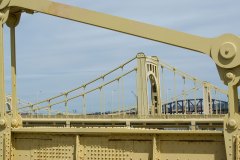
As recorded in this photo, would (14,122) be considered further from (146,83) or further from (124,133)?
(146,83)

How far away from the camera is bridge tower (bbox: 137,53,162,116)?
5431cm

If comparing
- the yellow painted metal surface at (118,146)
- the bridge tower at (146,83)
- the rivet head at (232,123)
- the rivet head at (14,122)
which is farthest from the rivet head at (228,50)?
the bridge tower at (146,83)

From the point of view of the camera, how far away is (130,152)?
10477 millimetres

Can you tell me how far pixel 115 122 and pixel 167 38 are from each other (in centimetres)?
4376

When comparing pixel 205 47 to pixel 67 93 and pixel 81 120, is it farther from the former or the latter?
pixel 67 93

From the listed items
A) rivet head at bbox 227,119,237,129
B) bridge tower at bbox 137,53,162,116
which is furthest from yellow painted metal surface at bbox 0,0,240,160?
bridge tower at bbox 137,53,162,116

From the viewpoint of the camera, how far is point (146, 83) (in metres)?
56.7

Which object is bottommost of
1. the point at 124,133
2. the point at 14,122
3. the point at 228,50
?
the point at 124,133

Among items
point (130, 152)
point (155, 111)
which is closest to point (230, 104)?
point (130, 152)

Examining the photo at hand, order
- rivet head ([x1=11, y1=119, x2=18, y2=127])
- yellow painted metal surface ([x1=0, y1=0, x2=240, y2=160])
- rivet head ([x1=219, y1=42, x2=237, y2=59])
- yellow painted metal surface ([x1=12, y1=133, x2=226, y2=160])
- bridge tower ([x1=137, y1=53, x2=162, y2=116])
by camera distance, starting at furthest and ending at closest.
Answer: bridge tower ([x1=137, y1=53, x2=162, y2=116]), rivet head ([x1=11, y1=119, x2=18, y2=127]), yellow painted metal surface ([x1=12, y1=133, x2=226, y2=160]), yellow painted metal surface ([x1=0, y1=0, x2=240, y2=160]), rivet head ([x1=219, y1=42, x2=237, y2=59])

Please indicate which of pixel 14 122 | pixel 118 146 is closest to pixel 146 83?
pixel 14 122

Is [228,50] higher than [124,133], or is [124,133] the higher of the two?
[228,50]

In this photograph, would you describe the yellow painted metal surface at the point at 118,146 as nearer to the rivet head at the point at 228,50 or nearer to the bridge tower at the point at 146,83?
the rivet head at the point at 228,50

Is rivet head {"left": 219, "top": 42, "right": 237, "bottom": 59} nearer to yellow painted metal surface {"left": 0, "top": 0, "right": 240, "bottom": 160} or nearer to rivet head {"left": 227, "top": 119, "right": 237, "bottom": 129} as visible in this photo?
yellow painted metal surface {"left": 0, "top": 0, "right": 240, "bottom": 160}
